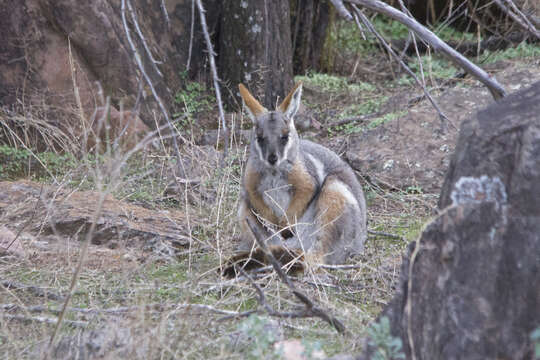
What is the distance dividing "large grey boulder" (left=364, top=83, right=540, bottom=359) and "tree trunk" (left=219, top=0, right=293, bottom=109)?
6576 mm

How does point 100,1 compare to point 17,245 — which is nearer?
point 17,245

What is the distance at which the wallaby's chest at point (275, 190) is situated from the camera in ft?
19.4

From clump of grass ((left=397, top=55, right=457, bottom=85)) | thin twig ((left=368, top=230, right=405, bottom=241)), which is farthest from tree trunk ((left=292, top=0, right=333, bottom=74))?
thin twig ((left=368, top=230, right=405, bottom=241))

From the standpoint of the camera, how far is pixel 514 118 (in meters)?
2.99

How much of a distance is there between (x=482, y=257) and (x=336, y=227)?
9.50 feet

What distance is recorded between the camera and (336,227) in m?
5.64

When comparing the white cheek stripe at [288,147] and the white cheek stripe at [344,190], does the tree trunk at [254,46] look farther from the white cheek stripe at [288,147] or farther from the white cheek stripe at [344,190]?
the white cheek stripe at [344,190]

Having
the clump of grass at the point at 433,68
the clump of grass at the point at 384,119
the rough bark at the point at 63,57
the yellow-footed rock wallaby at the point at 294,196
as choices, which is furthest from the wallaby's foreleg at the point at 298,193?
the clump of grass at the point at 433,68

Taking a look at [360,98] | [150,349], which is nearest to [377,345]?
[150,349]

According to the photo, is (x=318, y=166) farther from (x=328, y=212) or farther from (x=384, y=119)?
(x=384, y=119)

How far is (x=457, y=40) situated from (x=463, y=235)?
32.5ft

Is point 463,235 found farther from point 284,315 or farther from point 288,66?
point 288,66

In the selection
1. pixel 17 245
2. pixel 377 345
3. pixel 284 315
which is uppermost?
pixel 377 345

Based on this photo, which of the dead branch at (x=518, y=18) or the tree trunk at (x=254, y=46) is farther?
the tree trunk at (x=254, y=46)
